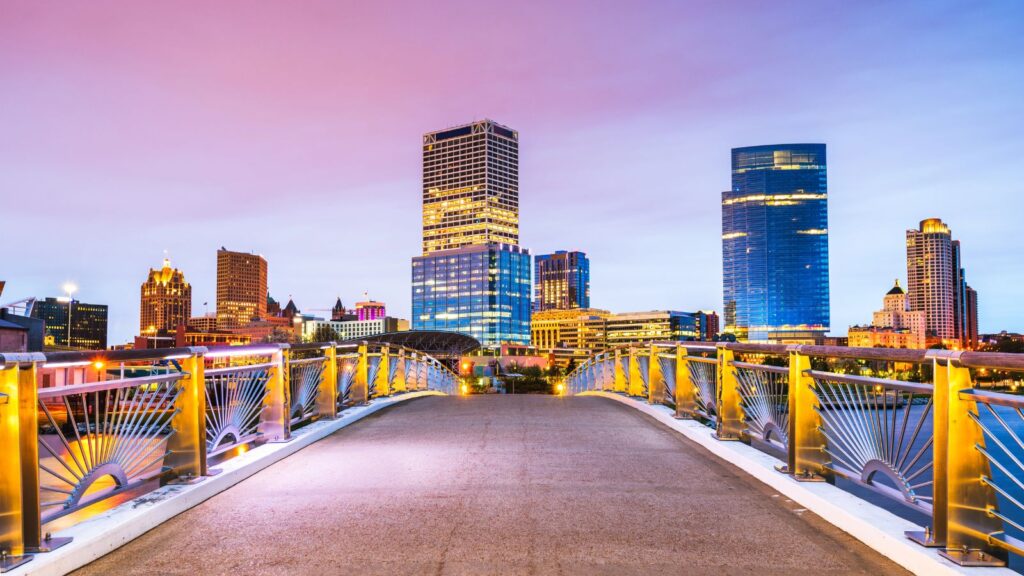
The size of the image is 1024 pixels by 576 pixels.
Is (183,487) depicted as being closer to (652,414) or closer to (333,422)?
(333,422)

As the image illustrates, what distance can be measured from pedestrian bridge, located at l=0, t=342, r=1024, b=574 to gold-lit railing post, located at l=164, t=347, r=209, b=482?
0.02 m

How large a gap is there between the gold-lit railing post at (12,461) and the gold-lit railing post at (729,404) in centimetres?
630

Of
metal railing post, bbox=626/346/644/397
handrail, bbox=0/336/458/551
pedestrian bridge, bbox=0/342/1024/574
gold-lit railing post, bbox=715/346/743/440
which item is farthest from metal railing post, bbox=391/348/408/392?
gold-lit railing post, bbox=715/346/743/440

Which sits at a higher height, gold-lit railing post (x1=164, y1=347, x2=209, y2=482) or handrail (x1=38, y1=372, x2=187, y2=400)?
handrail (x1=38, y1=372, x2=187, y2=400)

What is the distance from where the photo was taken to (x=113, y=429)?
4.68 metres

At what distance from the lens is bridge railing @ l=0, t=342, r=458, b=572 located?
3.67 metres

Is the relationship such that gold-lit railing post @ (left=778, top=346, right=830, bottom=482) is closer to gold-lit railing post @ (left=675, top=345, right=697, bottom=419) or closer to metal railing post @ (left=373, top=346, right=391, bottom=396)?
gold-lit railing post @ (left=675, top=345, right=697, bottom=419)

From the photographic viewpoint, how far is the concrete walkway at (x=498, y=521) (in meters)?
3.86

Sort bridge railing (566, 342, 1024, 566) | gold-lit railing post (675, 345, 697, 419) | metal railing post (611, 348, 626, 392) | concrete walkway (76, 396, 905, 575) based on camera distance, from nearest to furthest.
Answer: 1. bridge railing (566, 342, 1024, 566)
2. concrete walkway (76, 396, 905, 575)
3. gold-lit railing post (675, 345, 697, 419)
4. metal railing post (611, 348, 626, 392)

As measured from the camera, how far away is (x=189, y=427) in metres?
5.58

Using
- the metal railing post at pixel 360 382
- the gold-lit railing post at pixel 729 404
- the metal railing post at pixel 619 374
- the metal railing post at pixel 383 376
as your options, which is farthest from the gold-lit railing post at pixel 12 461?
the metal railing post at pixel 619 374

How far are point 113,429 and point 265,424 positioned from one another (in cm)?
303

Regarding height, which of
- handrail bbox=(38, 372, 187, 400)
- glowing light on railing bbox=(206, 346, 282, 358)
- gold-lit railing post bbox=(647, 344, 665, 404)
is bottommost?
gold-lit railing post bbox=(647, 344, 665, 404)

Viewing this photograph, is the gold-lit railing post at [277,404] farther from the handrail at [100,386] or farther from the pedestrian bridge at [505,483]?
the handrail at [100,386]
